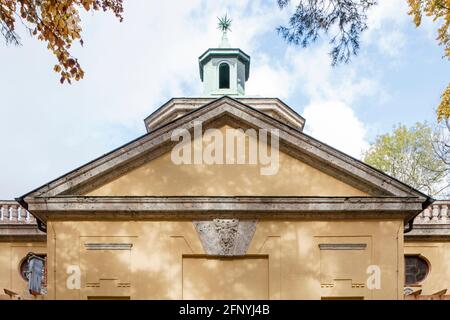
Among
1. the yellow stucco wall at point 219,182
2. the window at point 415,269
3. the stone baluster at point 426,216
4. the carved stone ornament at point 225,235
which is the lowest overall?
the window at point 415,269

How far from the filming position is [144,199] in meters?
14.4

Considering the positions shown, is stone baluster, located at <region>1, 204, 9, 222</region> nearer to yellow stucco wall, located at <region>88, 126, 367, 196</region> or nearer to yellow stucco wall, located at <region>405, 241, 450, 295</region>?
yellow stucco wall, located at <region>88, 126, 367, 196</region>

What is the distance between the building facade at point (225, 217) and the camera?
46.8 feet

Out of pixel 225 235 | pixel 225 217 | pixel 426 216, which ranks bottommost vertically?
pixel 225 235

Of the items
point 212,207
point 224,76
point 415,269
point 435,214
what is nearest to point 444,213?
point 435,214

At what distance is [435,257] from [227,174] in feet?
32.1

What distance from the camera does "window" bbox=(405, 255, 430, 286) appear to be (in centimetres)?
2036

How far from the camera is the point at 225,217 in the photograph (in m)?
14.6

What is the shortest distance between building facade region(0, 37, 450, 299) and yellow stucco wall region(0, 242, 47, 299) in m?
6.30

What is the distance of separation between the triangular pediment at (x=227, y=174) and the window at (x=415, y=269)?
673 cm

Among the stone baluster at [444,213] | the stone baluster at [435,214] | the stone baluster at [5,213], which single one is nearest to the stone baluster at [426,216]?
the stone baluster at [435,214]

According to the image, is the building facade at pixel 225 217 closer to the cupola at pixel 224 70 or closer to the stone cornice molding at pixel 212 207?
the stone cornice molding at pixel 212 207

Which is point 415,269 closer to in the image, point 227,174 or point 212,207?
point 227,174

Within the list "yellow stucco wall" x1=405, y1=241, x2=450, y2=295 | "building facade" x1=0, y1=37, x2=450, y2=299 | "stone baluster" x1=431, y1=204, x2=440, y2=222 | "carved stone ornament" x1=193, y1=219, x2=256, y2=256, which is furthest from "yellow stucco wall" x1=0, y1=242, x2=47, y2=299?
"stone baluster" x1=431, y1=204, x2=440, y2=222
